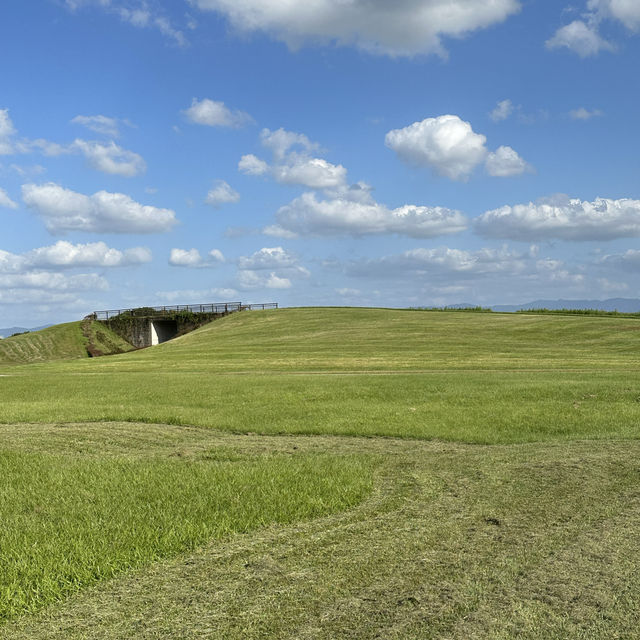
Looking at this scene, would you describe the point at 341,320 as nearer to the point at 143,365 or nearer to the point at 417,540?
the point at 143,365

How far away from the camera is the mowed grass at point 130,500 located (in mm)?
6410

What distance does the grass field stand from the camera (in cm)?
537

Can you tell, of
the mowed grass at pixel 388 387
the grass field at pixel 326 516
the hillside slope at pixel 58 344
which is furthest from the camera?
the hillside slope at pixel 58 344

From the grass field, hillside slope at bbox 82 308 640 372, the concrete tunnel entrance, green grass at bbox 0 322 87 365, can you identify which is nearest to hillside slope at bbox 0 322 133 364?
green grass at bbox 0 322 87 365

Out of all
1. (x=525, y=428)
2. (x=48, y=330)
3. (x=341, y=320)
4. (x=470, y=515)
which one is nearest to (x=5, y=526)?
(x=470, y=515)

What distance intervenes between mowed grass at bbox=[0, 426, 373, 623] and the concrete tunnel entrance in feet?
199

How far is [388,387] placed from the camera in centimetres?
2233

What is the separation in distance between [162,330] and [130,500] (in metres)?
68.6

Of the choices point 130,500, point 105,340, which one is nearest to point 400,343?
point 130,500

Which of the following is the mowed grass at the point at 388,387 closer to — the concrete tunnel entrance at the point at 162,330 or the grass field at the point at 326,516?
the grass field at the point at 326,516

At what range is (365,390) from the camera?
71.4 ft

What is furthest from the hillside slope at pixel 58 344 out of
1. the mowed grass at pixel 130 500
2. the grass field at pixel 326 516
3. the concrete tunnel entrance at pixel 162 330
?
the mowed grass at pixel 130 500

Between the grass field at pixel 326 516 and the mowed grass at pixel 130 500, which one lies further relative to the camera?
the mowed grass at pixel 130 500

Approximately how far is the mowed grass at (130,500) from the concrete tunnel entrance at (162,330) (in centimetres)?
6069
